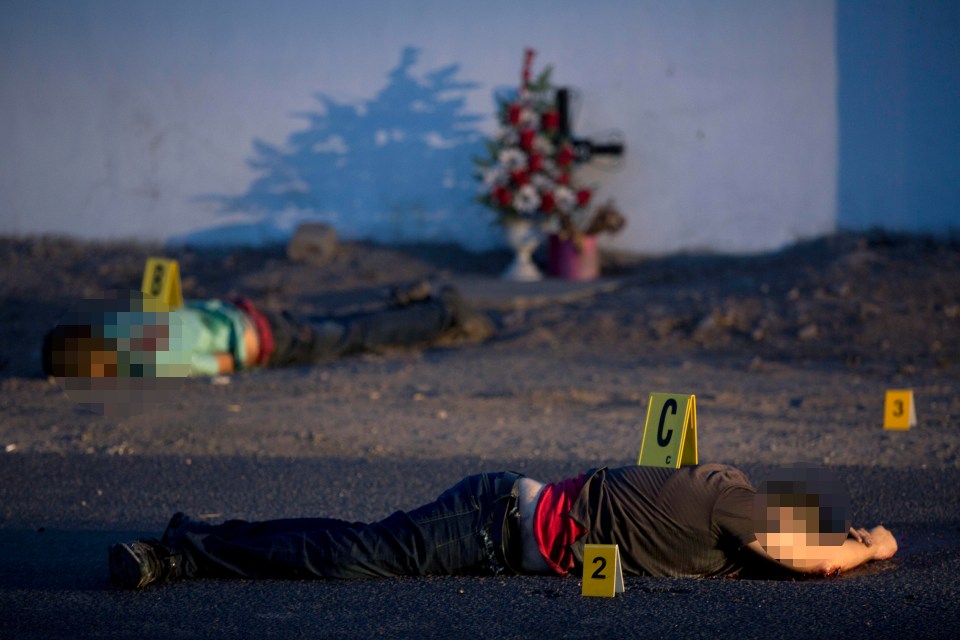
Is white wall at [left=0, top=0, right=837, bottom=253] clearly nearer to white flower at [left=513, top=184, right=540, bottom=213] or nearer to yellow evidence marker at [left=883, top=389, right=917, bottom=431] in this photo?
white flower at [left=513, top=184, right=540, bottom=213]

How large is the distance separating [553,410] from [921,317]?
3.94m

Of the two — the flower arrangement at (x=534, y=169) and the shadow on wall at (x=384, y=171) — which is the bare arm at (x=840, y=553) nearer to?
the flower arrangement at (x=534, y=169)

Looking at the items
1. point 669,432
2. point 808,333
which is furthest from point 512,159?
point 669,432

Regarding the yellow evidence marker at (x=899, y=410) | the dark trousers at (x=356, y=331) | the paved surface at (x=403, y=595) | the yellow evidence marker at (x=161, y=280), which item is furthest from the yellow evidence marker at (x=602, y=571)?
the yellow evidence marker at (x=161, y=280)

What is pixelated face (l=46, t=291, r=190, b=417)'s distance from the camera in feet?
16.6

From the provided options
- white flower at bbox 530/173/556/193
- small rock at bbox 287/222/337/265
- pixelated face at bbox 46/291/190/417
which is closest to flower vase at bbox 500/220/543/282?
white flower at bbox 530/173/556/193

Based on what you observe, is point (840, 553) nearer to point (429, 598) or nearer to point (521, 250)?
point (429, 598)

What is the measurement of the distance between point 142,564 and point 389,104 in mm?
9100

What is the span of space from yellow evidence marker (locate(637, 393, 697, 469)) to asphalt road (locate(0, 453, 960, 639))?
18.3 inches

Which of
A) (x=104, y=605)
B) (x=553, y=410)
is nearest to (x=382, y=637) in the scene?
(x=104, y=605)

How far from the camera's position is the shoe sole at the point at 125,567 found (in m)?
3.77

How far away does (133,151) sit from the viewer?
41.5ft

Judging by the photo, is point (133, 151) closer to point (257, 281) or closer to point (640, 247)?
point (257, 281)

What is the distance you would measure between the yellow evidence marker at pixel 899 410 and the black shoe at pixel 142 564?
4.12 m
